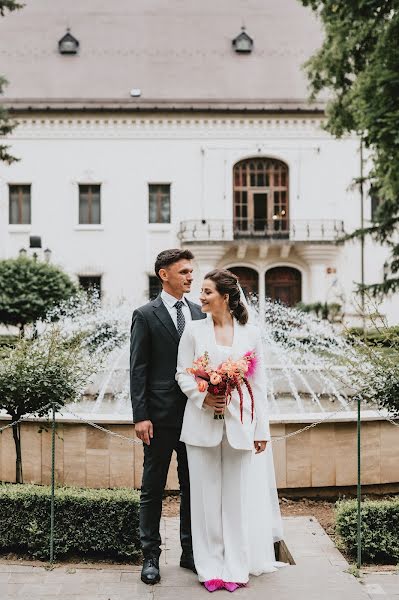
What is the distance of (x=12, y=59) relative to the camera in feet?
113

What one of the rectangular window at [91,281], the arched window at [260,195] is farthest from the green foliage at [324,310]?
the rectangular window at [91,281]

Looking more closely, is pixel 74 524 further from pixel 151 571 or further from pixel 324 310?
pixel 324 310

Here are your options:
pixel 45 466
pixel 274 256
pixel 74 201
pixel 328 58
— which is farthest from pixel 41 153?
pixel 45 466

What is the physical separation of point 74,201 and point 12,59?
7625mm

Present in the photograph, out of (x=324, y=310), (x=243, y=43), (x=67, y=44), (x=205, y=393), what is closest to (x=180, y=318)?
(x=205, y=393)

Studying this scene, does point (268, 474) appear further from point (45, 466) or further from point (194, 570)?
point (45, 466)

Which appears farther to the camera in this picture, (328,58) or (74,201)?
(74,201)

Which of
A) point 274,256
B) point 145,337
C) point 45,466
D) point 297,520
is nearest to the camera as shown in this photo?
point 145,337

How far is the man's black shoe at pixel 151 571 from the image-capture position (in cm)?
467

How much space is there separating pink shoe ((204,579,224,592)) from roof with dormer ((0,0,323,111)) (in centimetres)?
3009

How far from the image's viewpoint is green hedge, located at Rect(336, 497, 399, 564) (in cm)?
516

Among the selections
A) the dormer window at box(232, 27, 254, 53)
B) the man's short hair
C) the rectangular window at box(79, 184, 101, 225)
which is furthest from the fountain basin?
the dormer window at box(232, 27, 254, 53)

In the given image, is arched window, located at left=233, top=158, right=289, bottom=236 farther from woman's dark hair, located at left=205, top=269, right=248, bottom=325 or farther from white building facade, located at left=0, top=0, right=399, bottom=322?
woman's dark hair, located at left=205, top=269, right=248, bottom=325

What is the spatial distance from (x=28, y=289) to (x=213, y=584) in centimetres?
1870
